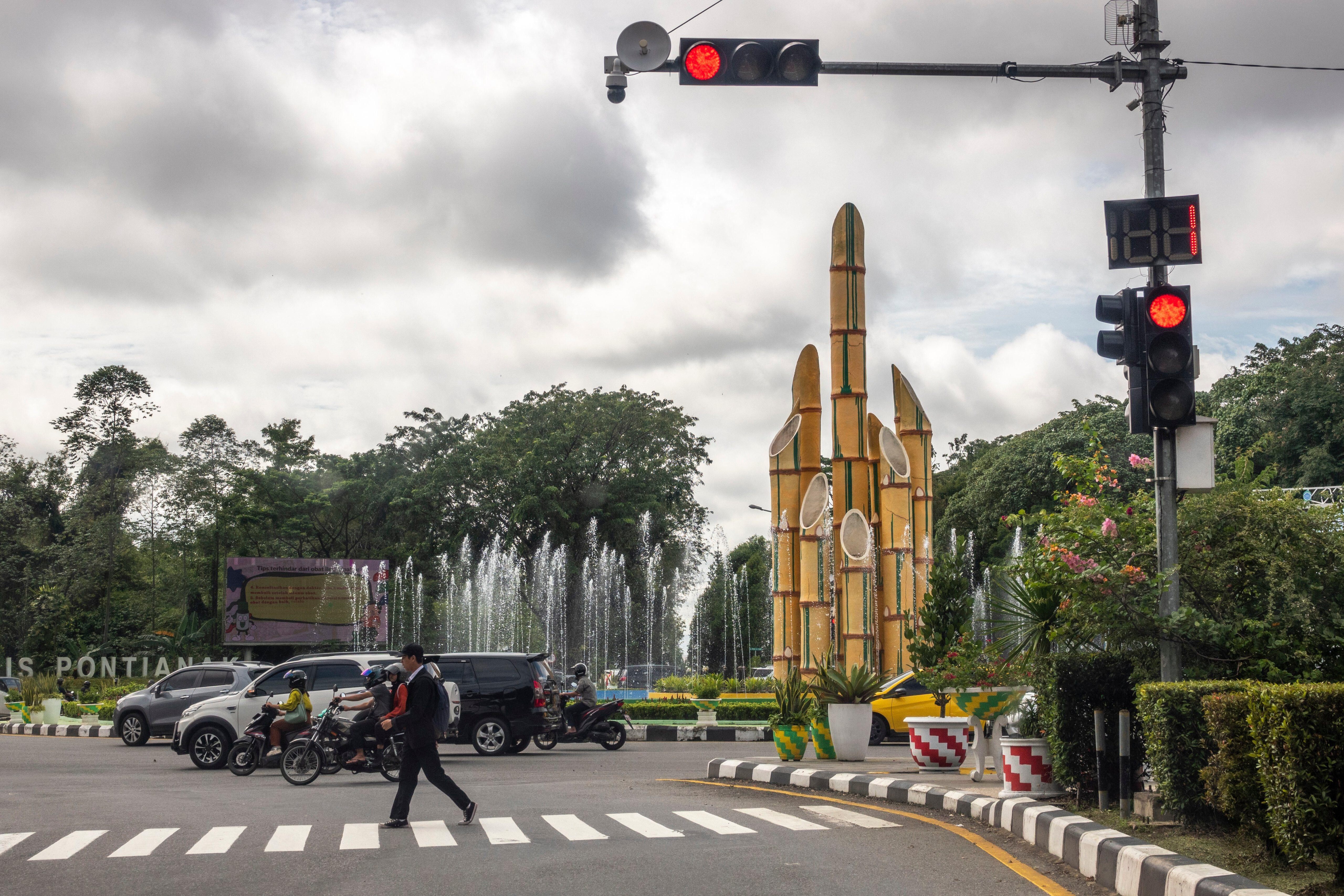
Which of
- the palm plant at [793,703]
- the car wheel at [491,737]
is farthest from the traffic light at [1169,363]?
the car wheel at [491,737]

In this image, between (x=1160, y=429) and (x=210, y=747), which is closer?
(x=1160, y=429)

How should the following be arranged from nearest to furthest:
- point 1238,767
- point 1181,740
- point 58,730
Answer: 1. point 1238,767
2. point 1181,740
3. point 58,730

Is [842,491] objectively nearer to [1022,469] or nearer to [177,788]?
[177,788]

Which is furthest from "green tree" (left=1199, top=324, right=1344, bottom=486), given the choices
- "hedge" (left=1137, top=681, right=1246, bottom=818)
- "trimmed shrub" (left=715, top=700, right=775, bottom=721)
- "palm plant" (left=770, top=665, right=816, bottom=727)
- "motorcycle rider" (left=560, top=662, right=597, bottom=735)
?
"hedge" (left=1137, top=681, right=1246, bottom=818)

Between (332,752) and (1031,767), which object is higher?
(1031,767)

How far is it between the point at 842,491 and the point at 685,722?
20.8 feet

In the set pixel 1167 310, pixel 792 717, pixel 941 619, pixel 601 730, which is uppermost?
pixel 1167 310

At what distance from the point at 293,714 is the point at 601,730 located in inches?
265

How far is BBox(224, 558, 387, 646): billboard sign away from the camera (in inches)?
1880

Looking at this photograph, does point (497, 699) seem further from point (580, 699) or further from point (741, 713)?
point (741, 713)

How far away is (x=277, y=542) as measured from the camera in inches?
2238

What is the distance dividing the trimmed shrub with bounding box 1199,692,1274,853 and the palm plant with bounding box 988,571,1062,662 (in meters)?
3.34

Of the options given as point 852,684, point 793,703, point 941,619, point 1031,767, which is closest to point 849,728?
point 852,684

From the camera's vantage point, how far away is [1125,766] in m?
8.97
